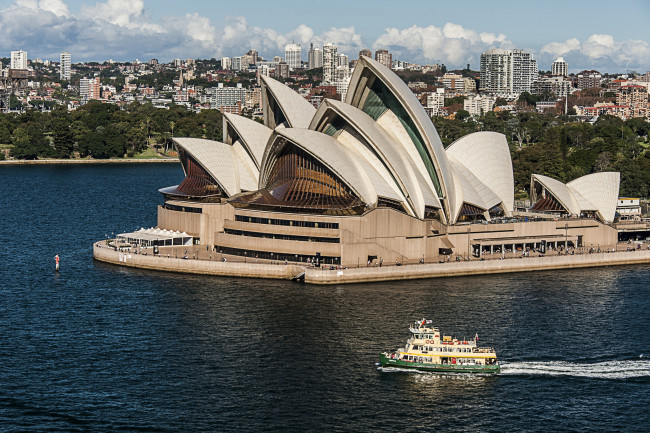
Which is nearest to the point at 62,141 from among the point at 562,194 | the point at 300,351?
the point at 562,194

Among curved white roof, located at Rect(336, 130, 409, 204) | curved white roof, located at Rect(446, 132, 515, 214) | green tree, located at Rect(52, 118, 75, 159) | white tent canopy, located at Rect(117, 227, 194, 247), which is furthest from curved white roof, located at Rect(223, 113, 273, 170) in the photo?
green tree, located at Rect(52, 118, 75, 159)

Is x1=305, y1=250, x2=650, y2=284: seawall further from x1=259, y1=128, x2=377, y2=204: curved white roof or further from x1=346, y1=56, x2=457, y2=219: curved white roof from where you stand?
x1=259, y1=128, x2=377, y2=204: curved white roof

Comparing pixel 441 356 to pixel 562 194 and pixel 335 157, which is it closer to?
pixel 335 157

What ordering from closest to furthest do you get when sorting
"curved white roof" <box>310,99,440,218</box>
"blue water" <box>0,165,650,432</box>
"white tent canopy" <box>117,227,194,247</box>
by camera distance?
"blue water" <box>0,165,650,432</box>
"curved white roof" <box>310,99,440,218</box>
"white tent canopy" <box>117,227,194,247</box>

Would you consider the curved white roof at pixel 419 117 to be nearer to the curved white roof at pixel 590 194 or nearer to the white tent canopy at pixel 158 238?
the curved white roof at pixel 590 194

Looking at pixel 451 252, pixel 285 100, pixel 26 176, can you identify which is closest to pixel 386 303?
pixel 451 252

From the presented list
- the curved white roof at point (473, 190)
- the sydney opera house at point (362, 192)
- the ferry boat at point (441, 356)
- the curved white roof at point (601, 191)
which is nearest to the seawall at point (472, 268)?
the sydney opera house at point (362, 192)

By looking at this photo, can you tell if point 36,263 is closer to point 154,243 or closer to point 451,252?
point 154,243
